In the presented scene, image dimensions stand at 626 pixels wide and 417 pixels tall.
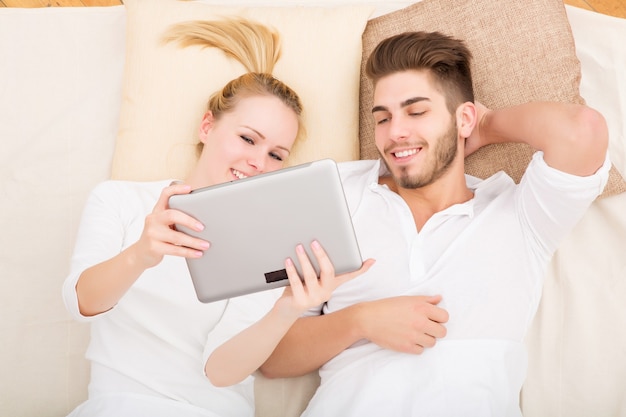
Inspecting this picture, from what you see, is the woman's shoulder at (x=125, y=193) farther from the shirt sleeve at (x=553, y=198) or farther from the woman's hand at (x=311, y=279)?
the shirt sleeve at (x=553, y=198)

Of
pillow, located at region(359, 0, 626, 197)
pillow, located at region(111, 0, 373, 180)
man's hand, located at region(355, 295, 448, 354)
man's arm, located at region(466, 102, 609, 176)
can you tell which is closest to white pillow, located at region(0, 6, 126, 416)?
pillow, located at region(111, 0, 373, 180)

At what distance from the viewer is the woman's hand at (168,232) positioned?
1245 millimetres

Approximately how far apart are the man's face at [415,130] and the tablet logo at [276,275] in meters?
0.54

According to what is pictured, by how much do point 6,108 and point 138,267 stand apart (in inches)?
39.3

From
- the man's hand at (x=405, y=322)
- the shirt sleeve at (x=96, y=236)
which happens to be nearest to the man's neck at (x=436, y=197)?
the man's hand at (x=405, y=322)

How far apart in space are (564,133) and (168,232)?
95 centimetres

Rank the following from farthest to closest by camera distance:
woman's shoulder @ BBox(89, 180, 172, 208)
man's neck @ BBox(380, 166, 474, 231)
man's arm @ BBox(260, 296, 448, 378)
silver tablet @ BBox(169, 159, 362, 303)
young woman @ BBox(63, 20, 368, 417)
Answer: man's neck @ BBox(380, 166, 474, 231)
woman's shoulder @ BBox(89, 180, 172, 208)
man's arm @ BBox(260, 296, 448, 378)
young woman @ BBox(63, 20, 368, 417)
silver tablet @ BBox(169, 159, 362, 303)

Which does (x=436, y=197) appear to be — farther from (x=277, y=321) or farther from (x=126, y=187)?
(x=126, y=187)

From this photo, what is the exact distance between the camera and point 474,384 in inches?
58.7

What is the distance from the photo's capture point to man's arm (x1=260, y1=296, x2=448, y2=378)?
152 cm

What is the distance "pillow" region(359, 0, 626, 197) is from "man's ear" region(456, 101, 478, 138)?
0.14m

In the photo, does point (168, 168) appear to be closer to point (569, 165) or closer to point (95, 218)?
point (95, 218)

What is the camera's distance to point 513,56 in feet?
6.13

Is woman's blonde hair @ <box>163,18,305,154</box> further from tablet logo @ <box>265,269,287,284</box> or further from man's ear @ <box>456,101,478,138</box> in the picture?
tablet logo @ <box>265,269,287,284</box>
